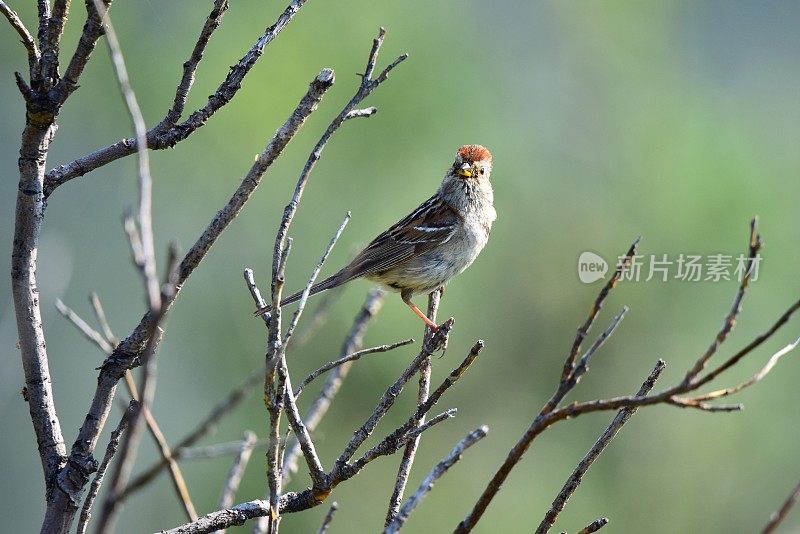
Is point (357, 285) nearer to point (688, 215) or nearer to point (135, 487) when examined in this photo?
point (688, 215)

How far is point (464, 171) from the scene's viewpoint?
5.44 meters

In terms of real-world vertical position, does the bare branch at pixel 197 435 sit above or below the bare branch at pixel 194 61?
below

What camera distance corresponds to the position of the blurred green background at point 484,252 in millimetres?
7164

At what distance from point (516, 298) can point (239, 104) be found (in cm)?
318

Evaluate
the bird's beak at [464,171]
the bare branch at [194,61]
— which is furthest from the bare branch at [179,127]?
the bird's beak at [464,171]

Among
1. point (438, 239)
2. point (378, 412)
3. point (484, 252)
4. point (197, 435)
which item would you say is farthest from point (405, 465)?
point (484, 252)

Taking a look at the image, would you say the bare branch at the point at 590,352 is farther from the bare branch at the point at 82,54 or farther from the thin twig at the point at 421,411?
the bare branch at the point at 82,54

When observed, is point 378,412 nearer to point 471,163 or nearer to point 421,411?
point 421,411

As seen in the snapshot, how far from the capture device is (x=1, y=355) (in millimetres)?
2535

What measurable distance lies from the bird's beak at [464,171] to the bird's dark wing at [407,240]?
194 millimetres

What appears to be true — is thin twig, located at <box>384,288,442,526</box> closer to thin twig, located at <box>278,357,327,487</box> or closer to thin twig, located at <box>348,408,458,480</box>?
thin twig, located at <box>348,408,458,480</box>

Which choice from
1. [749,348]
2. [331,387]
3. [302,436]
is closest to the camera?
[749,348]

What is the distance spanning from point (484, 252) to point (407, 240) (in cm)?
380

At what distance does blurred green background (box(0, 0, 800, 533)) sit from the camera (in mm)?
7164
